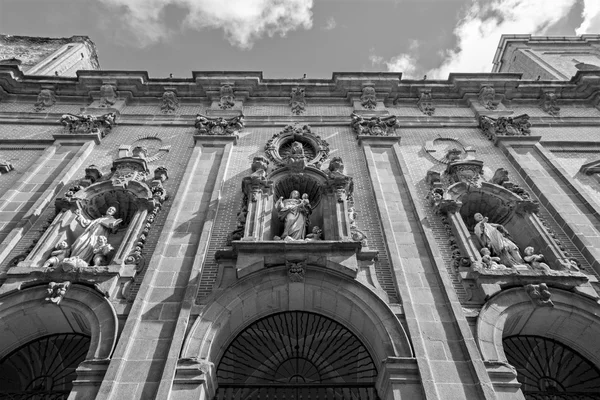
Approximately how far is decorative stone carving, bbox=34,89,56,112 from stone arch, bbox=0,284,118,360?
8.16m

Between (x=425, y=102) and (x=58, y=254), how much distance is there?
Result: 11.2 m

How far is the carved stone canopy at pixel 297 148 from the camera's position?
9.97 metres

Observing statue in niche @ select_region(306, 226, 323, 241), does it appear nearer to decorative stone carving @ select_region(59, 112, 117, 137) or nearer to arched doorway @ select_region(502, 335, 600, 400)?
arched doorway @ select_region(502, 335, 600, 400)

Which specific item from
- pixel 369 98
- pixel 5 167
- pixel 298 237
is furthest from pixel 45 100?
pixel 369 98

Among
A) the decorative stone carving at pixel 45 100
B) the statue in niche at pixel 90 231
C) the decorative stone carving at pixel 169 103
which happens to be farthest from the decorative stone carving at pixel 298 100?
the decorative stone carving at pixel 45 100

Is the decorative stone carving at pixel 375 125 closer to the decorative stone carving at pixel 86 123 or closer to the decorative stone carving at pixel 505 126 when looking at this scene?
the decorative stone carving at pixel 505 126

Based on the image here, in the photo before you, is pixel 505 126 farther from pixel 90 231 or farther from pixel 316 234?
pixel 90 231

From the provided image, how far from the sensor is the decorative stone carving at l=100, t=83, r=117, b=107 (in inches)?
497

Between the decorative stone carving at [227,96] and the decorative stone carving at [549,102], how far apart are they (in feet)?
34.2

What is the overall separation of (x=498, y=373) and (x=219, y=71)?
1167 cm

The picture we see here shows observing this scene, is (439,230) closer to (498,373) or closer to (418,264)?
(418,264)

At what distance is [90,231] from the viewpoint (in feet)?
27.1

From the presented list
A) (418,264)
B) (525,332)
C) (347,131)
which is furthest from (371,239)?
(347,131)

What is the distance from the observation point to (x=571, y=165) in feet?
35.4
